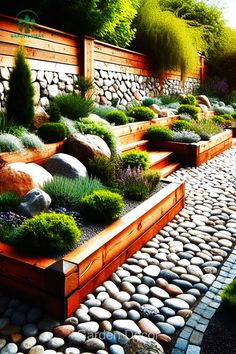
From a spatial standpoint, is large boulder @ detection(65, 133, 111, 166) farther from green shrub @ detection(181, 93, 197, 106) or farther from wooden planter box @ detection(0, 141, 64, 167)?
green shrub @ detection(181, 93, 197, 106)

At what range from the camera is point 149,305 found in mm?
2727

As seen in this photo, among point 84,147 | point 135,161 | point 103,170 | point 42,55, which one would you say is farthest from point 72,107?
point 103,170

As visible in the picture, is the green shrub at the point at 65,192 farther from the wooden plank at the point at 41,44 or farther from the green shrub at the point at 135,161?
the wooden plank at the point at 41,44

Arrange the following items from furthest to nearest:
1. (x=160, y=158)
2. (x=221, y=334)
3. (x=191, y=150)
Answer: (x=191, y=150), (x=160, y=158), (x=221, y=334)

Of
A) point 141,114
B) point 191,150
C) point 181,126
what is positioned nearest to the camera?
point 191,150

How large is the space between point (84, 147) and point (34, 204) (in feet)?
6.01

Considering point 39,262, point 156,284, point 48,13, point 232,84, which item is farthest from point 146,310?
point 232,84

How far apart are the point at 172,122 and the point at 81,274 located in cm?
678

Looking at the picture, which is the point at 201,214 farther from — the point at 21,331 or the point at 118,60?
the point at 118,60

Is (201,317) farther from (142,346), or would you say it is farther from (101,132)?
(101,132)

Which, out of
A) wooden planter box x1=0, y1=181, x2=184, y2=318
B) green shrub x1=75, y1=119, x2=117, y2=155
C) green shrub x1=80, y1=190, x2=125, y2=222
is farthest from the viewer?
green shrub x1=75, y1=119, x2=117, y2=155

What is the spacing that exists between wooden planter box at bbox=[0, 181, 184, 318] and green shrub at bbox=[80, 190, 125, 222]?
0.35 ft

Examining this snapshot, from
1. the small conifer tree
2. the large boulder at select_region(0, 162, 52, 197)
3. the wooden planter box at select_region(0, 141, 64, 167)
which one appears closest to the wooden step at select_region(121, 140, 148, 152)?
the wooden planter box at select_region(0, 141, 64, 167)

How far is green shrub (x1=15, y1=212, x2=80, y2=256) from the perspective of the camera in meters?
2.79
